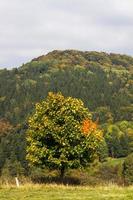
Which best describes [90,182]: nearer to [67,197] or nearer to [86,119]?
[86,119]

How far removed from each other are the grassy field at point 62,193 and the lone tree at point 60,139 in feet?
38.9

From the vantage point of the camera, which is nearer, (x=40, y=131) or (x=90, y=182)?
(x=90, y=182)

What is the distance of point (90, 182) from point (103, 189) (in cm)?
1111

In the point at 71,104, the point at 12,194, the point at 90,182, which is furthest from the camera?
the point at 71,104

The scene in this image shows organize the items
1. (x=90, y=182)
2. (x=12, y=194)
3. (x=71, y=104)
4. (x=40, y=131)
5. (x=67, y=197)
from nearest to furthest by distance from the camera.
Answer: (x=67, y=197), (x=12, y=194), (x=90, y=182), (x=40, y=131), (x=71, y=104)

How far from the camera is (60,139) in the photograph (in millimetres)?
46312

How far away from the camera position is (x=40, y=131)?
46.8 m

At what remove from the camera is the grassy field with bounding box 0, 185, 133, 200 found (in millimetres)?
27656

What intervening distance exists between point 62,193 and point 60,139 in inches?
625

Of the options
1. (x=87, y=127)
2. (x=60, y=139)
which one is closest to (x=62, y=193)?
(x=60, y=139)

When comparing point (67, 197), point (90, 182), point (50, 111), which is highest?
point (50, 111)

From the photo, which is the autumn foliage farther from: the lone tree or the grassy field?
the grassy field

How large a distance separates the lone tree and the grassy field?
38.9 feet

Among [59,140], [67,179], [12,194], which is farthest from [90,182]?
[12,194]
